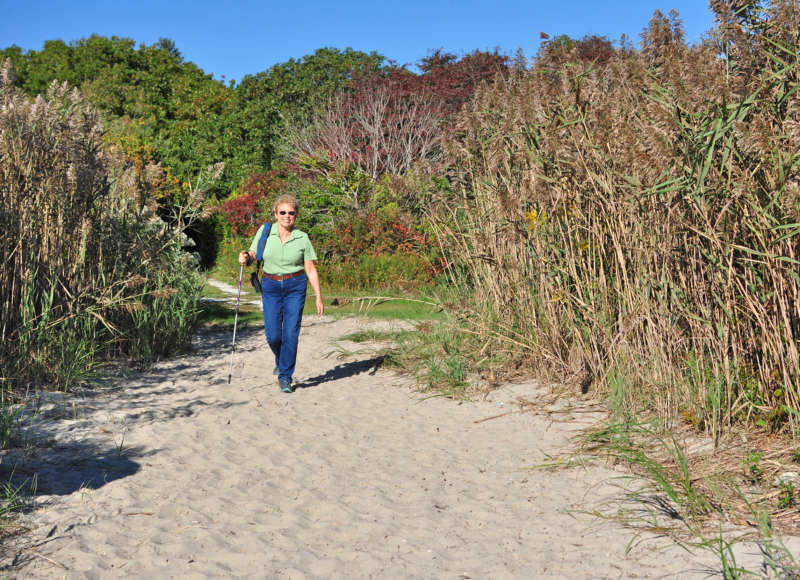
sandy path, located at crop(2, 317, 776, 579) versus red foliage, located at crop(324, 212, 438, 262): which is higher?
red foliage, located at crop(324, 212, 438, 262)

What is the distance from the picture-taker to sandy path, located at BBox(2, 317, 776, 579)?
128 inches

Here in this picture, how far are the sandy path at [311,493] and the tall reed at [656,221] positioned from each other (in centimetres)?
78

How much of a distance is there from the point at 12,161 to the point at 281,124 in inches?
727

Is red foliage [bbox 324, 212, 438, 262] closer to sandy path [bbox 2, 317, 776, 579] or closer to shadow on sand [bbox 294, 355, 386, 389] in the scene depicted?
shadow on sand [bbox 294, 355, 386, 389]

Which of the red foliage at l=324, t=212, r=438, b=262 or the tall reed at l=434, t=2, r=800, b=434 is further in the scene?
the red foliage at l=324, t=212, r=438, b=262

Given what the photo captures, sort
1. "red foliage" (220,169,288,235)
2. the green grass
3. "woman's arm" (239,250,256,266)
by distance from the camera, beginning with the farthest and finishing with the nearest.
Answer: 1. "red foliage" (220,169,288,235)
2. the green grass
3. "woman's arm" (239,250,256,266)

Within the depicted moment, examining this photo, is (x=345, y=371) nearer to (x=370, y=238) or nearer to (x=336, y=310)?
(x=336, y=310)

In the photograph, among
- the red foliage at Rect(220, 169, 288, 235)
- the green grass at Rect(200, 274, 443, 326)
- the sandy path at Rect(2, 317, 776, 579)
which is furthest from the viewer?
the red foliage at Rect(220, 169, 288, 235)

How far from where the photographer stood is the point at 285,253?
662 cm

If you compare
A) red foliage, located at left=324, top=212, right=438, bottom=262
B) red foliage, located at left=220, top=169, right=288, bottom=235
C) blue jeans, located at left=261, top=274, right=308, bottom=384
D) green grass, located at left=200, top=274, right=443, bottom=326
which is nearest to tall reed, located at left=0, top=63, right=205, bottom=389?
blue jeans, located at left=261, top=274, right=308, bottom=384

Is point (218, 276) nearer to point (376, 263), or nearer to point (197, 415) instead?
point (376, 263)

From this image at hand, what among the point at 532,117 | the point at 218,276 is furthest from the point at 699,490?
the point at 218,276

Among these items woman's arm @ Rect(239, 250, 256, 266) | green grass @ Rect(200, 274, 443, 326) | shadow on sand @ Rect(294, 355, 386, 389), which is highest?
woman's arm @ Rect(239, 250, 256, 266)

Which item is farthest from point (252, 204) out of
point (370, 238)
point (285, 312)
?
point (285, 312)
